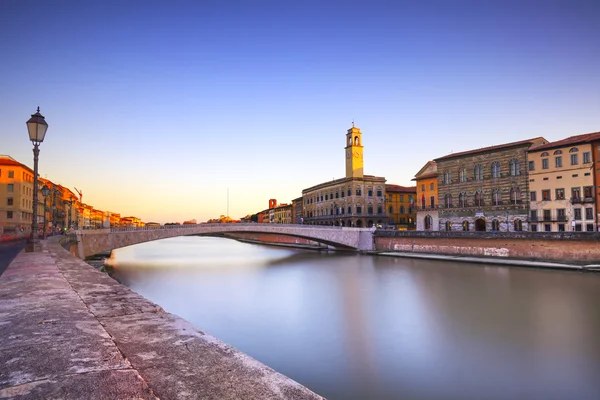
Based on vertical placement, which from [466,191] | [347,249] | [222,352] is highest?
[466,191]

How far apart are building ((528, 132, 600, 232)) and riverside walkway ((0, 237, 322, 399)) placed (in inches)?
1652

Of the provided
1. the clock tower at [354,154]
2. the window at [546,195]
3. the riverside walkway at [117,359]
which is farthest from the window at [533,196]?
the riverside walkway at [117,359]

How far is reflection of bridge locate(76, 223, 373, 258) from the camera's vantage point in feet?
97.7

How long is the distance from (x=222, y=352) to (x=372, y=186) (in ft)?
205

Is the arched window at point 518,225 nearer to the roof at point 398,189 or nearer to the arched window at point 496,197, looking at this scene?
the arched window at point 496,197

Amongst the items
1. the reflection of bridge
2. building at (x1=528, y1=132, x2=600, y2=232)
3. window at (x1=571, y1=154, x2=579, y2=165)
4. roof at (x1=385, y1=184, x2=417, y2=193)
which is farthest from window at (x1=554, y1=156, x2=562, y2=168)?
roof at (x1=385, y1=184, x2=417, y2=193)

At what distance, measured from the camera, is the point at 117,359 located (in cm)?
287

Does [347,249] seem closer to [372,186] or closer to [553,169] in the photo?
[372,186]

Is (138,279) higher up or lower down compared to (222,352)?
lower down

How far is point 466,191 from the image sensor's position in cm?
4575

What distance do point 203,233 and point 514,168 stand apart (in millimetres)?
A: 35903

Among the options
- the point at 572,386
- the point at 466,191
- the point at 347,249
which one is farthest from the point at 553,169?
the point at 572,386

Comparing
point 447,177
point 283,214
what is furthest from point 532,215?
point 283,214

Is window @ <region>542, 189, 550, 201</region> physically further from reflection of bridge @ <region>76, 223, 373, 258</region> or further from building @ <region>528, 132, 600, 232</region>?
reflection of bridge @ <region>76, 223, 373, 258</region>
